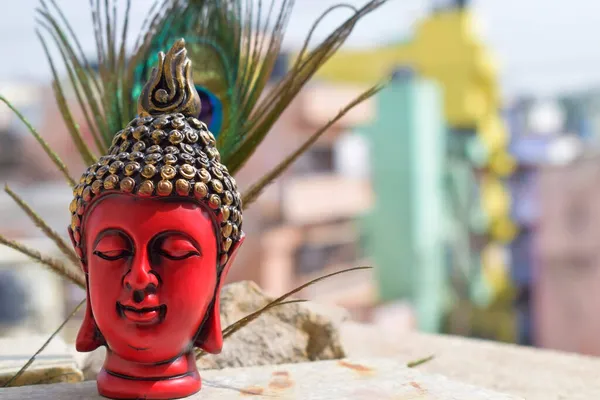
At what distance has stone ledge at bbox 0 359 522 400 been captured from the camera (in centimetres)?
154

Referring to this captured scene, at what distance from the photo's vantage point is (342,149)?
1098 cm

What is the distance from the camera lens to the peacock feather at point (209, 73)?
1883 mm

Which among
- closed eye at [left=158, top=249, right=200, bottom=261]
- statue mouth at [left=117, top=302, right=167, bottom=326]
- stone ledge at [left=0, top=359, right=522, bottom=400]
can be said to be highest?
closed eye at [left=158, top=249, right=200, bottom=261]

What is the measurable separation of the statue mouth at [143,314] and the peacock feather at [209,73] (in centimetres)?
49

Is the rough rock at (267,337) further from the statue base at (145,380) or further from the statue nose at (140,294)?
the statue nose at (140,294)

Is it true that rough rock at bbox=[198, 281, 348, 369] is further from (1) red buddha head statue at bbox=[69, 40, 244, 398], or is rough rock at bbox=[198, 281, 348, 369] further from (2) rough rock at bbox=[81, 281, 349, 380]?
(1) red buddha head statue at bbox=[69, 40, 244, 398]

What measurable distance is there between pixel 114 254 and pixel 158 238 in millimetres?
90

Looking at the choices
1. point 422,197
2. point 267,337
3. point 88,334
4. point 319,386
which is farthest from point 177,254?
point 422,197

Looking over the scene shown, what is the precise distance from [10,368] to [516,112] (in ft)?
50.2

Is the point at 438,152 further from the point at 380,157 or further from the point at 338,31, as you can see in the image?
the point at 338,31

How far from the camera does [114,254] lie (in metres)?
1.42

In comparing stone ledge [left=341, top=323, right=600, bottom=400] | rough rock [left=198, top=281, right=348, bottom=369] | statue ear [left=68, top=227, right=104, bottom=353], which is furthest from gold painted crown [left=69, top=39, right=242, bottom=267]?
stone ledge [left=341, top=323, right=600, bottom=400]

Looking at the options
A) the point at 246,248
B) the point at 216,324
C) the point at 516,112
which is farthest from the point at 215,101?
the point at 516,112

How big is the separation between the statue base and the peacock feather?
440mm
